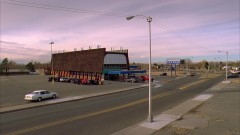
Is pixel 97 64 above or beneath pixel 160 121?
above

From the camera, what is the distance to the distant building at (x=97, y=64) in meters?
72.0

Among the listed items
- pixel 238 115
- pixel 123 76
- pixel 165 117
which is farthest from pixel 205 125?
pixel 123 76

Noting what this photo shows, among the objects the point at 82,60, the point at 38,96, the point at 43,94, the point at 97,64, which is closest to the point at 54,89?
the point at 43,94

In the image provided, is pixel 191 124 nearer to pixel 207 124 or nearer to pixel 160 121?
pixel 207 124

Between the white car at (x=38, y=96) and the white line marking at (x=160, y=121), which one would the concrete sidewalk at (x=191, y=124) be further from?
the white car at (x=38, y=96)

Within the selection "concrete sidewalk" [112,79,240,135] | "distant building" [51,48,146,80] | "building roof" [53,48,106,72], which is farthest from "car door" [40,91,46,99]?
"building roof" [53,48,106,72]

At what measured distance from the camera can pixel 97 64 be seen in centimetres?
7275

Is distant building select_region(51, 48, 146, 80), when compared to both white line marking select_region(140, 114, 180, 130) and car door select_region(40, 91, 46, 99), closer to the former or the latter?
car door select_region(40, 91, 46, 99)

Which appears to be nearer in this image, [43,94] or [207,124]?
[207,124]

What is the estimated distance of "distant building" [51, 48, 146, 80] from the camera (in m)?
72.0

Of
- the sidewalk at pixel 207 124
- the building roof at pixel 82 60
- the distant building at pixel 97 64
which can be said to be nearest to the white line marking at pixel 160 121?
the sidewalk at pixel 207 124

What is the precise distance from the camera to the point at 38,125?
1778cm

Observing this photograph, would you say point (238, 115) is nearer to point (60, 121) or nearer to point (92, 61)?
point (60, 121)

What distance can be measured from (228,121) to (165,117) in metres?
4.52
